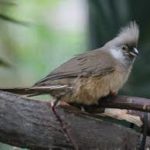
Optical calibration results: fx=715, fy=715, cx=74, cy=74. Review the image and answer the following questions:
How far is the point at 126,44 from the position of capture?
2357mm

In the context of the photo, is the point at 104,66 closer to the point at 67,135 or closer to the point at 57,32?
the point at 67,135

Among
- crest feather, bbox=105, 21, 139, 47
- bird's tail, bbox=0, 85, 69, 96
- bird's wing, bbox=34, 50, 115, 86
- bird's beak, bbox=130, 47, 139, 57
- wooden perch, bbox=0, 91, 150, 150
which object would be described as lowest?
wooden perch, bbox=0, 91, 150, 150

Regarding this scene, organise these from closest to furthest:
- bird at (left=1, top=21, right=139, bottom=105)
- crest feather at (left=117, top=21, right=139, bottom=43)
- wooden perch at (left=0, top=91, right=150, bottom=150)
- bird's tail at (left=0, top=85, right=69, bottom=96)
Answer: wooden perch at (left=0, top=91, right=150, bottom=150), bird's tail at (left=0, top=85, right=69, bottom=96), bird at (left=1, top=21, right=139, bottom=105), crest feather at (left=117, top=21, right=139, bottom=43)

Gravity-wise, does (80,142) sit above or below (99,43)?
below

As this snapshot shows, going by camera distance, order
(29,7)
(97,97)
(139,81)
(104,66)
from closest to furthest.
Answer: (97,97) < (104,66) < (139,81) < (29,7)

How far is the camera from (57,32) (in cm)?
455

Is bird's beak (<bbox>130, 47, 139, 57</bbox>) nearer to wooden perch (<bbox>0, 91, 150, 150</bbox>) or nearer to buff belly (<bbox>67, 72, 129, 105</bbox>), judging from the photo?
buff belly (<bbox>67, 72, 129, 105</bbox>)

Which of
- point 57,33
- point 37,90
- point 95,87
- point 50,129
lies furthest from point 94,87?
point 57,33

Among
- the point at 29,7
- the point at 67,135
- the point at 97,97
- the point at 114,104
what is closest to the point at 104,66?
the point at 97,97

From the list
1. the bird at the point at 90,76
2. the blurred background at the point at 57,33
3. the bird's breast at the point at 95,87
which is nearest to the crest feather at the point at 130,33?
the bird at the point at 90,76

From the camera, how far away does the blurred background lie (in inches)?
103

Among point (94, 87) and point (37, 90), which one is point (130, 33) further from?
point (37, 90)

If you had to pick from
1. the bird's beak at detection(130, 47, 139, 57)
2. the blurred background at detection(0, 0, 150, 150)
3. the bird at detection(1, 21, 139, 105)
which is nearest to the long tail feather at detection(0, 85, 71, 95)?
the bird at detection(1, 21, 139, 105)

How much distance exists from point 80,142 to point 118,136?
0.38 ft
